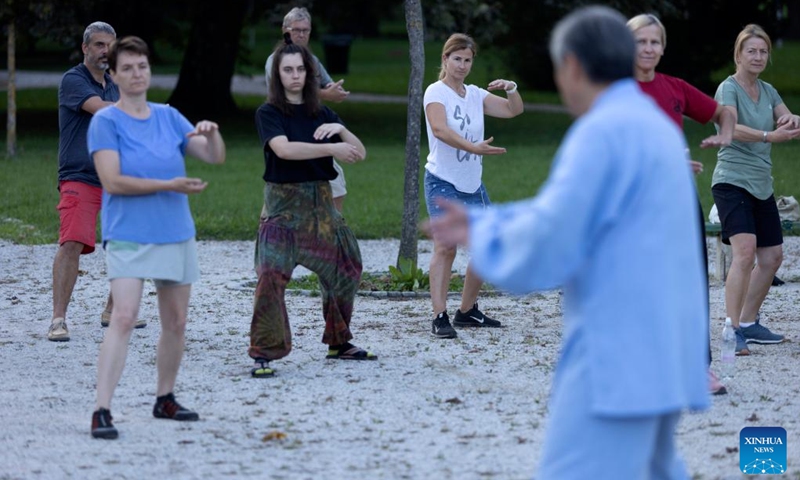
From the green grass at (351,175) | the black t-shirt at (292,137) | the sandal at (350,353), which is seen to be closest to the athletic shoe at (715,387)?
the sandal at (350,353)

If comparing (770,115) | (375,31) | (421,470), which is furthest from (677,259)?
(375,31)

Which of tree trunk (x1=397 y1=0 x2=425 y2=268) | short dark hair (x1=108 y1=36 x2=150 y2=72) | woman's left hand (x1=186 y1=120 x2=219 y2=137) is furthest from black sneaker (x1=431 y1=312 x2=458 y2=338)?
short dark hair (x1=108 y1=36 x2=150 y2=72)

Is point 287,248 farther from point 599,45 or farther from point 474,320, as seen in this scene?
point 599,45

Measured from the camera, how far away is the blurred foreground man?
3.24 metres

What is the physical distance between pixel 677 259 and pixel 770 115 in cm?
466

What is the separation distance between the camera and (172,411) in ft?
20.5

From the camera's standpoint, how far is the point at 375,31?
7112 cm

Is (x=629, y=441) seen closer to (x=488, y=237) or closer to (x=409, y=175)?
(x=488, y=237)

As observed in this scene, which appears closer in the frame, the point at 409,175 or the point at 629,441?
the point at 629,441

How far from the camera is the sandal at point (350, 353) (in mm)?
7730

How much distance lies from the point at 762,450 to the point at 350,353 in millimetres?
2897

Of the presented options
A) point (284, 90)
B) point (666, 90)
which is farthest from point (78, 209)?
point (666, 90)

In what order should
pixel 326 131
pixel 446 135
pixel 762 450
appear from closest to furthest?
pixel 762 450 → pixel 326 131 → pixel 446 135

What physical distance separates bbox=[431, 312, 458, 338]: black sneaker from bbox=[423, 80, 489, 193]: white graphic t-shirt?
875 millimetres
